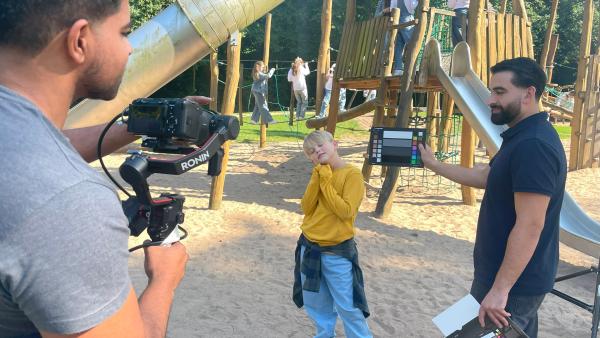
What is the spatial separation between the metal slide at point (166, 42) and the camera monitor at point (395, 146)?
1909mm

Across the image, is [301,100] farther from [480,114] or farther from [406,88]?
[480,114]

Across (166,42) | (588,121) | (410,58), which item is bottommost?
(588,121)

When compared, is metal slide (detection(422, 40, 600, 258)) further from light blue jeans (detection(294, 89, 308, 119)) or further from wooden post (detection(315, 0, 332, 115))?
light blue jeans (detection(294, 89, 308, 119))

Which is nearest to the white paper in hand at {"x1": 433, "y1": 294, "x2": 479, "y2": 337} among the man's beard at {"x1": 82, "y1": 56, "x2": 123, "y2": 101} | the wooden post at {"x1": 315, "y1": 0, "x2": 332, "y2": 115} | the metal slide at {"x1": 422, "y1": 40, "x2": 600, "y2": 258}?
the man's beard at {"x1": 82, "y1": 56, "x2": 123, "y2": 101}

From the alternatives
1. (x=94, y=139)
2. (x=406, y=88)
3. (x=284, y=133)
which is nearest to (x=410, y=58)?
(x=406, y=88)

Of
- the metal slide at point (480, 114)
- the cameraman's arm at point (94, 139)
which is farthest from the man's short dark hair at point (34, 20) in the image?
the metal slide at point (480, 114)

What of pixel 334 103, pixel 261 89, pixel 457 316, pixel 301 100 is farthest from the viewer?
pixel 301 100

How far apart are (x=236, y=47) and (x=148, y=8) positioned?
54.4 ft

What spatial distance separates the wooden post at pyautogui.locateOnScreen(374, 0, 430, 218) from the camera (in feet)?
21.2

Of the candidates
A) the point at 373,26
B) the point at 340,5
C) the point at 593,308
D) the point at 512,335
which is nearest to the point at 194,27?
the point at 512,335

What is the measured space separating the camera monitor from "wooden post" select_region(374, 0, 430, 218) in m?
3.56

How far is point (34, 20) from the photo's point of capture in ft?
2.56

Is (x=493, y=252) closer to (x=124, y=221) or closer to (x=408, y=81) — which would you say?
(x=124, y=221)

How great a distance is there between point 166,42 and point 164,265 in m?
3.30
